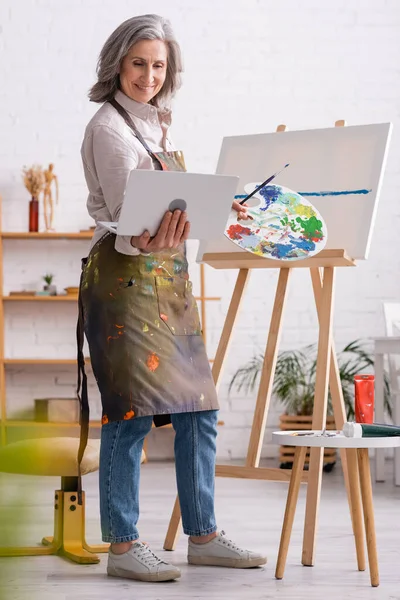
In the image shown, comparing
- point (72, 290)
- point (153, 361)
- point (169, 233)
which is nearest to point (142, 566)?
point (153, 361)

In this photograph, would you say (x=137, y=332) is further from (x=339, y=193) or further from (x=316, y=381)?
(x=339, y=193)

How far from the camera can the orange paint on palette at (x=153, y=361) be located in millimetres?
1976

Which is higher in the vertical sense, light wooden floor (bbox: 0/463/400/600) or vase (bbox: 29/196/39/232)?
vase (bbox: 29/196/39/232)

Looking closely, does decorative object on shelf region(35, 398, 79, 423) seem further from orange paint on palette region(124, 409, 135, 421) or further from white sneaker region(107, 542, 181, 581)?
orange paint on palette region(124, 409, 135, 421)

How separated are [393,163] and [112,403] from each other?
3395mm

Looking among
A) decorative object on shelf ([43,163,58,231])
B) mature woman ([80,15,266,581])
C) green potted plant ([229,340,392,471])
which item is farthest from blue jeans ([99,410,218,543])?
decorative object on shelf ([43,163,58,231])

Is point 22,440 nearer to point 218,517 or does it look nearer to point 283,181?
point 283,181

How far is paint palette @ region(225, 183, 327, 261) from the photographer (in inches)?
88.3

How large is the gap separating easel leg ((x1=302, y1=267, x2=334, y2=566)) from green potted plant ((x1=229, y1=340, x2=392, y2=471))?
86.6 inches

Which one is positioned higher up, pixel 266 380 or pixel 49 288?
pixel 49 288

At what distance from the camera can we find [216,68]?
493cm

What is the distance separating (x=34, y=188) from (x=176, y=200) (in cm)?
304

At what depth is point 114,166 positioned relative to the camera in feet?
6.22

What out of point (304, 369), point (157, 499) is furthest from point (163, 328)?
point (304, 369)
